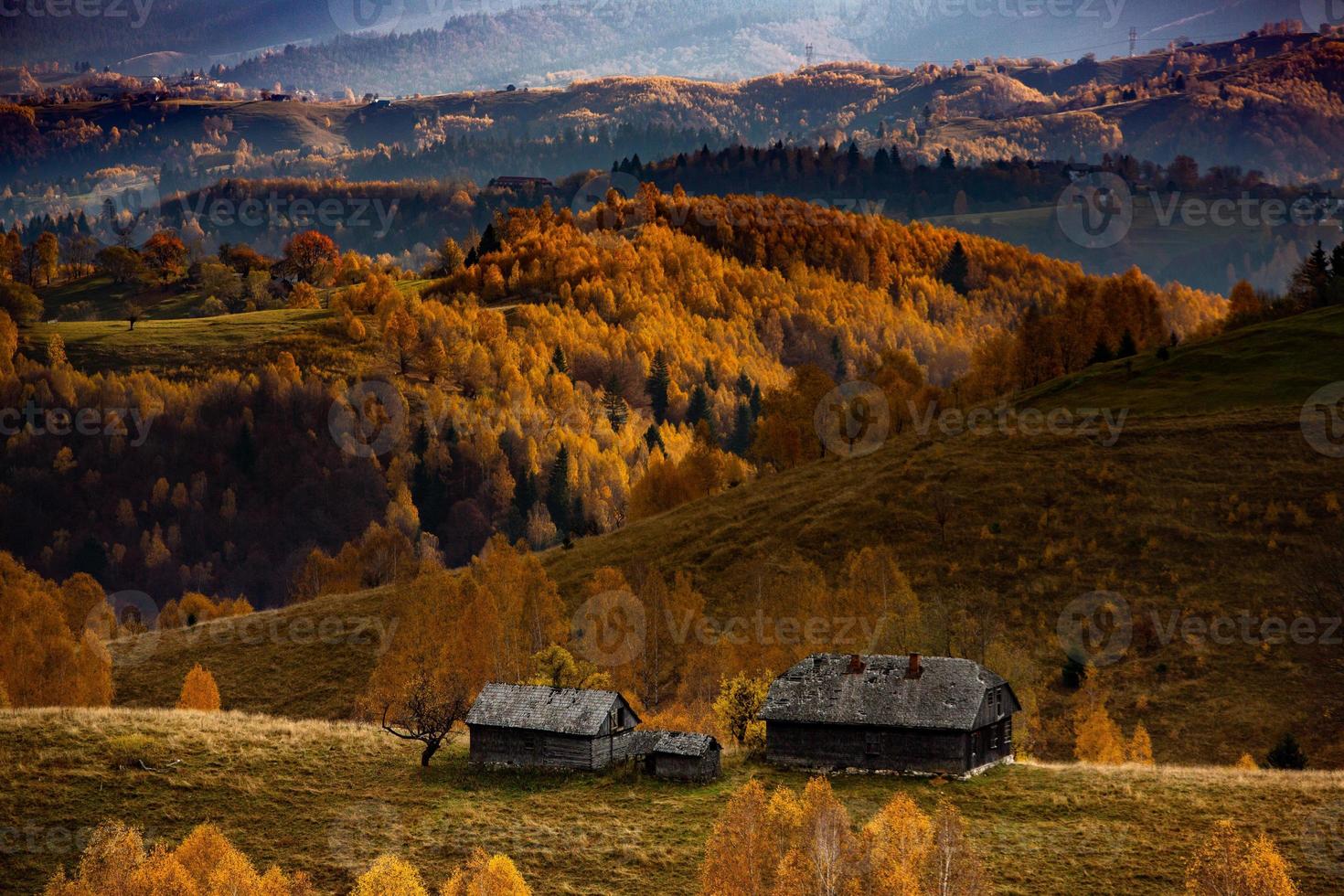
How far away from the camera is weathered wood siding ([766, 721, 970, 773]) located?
57344 mm

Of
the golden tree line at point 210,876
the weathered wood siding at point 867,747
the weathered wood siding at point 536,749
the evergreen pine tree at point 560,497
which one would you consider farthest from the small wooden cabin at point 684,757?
the evergreen pine tree at point 560,497

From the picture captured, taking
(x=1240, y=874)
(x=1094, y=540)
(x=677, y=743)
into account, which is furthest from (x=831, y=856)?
(x=1094, y=540)

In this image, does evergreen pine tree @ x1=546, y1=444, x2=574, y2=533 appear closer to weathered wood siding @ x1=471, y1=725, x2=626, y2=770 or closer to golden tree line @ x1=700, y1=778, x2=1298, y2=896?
weathered wood siding @ x1=471, y1=725, x2=626, y2=770

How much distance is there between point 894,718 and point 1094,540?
3783cm

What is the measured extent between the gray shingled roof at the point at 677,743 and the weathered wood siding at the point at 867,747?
4.43 metres

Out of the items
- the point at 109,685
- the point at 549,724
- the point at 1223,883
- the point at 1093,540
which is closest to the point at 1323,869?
the point at 1223,883

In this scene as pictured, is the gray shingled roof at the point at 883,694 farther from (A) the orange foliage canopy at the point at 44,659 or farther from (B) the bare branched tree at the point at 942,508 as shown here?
(A) the orange foliage canopy at the point at 44,659

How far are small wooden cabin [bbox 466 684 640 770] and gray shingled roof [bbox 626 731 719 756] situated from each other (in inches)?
70.2

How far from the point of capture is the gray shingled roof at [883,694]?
2281 inches

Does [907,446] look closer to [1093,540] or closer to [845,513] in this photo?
[845,513]

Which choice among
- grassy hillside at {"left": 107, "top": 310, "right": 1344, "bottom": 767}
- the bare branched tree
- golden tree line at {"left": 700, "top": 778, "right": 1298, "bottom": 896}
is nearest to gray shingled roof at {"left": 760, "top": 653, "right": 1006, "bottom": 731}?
grassy hillside at {"left": 107, "top": 310, "right": 1344, "bottom": 767}

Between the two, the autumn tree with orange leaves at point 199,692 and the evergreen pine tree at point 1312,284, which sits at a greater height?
the evergreen pine tree at point 1312,284

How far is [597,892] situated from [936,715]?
20370 mm

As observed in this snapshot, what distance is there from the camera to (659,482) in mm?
129125
